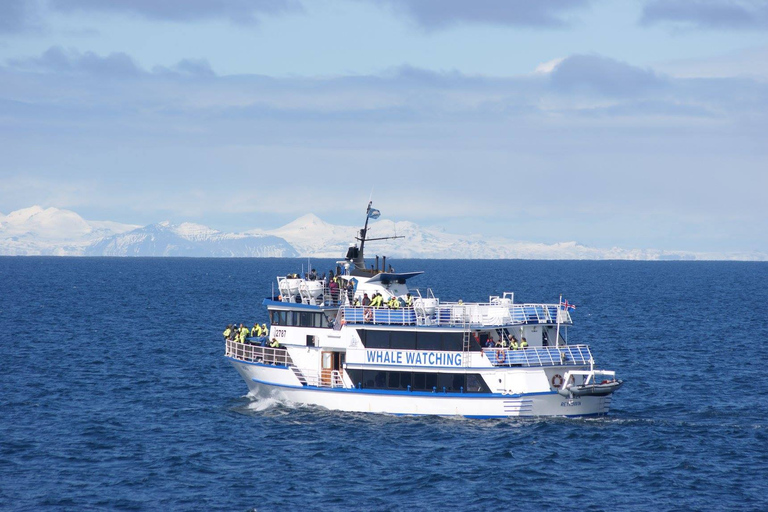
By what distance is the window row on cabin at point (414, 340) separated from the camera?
43344 mm

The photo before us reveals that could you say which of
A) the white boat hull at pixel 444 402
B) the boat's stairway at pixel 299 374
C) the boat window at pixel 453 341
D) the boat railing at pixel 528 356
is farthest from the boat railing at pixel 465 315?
the boat's stairway at pixel 299 374

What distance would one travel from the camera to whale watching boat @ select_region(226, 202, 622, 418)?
42.3 metres

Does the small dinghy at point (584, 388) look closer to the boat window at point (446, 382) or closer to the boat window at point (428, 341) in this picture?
the boat window at point (446, 382)

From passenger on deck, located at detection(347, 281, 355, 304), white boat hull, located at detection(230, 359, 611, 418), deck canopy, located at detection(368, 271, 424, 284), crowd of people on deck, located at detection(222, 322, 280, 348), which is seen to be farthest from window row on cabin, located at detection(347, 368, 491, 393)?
crowd of people on deck, located at detection(222, 322, 280, 348)

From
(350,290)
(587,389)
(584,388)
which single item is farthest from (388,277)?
(587,389)

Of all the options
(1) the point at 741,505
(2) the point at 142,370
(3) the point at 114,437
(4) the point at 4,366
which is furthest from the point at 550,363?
(4) the point at 4,366

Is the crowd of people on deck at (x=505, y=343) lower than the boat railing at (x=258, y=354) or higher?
higher

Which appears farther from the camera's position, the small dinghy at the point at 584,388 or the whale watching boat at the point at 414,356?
the whale watching boat at the point at 414,356

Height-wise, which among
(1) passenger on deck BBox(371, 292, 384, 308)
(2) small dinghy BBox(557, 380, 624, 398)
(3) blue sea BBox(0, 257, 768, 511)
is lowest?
(3) blue sea BBox(0, 257, 768, 511)

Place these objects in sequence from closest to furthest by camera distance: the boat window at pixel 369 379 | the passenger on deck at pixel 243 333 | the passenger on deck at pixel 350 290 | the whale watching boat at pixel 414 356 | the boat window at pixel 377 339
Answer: the whale watching boat at pixel 414 356, the boat window at pixel 377 339, the boat window at pixel 369 379, the passenger on deck at pixel 350 290, the passenger on deck at pixel 243 333

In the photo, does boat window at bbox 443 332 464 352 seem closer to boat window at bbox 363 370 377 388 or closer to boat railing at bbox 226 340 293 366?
boat window at bbox 363 370 377 388

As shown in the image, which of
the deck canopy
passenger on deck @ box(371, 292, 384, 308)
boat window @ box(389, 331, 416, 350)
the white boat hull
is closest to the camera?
the white boat hull

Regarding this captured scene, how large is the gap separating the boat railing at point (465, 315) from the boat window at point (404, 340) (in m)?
0.48

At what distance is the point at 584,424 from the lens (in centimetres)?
4231
